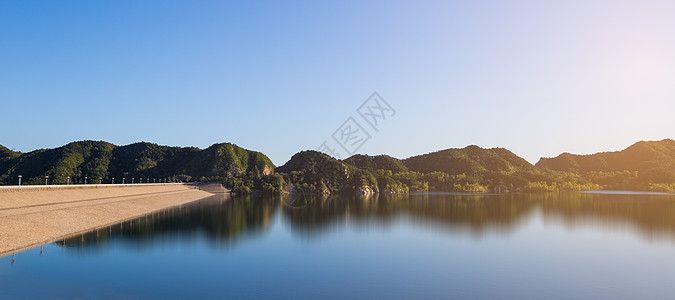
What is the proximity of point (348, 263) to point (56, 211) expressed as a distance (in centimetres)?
4390

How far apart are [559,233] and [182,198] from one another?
102 m

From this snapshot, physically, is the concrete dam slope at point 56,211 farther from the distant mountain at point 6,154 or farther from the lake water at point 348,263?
the distant mountain at point 6,154

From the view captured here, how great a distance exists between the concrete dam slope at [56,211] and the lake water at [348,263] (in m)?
2.47

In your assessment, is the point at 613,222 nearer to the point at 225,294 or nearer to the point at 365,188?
the point at 225,294

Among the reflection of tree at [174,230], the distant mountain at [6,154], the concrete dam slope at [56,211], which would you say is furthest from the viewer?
the distant mountain at [6,154]

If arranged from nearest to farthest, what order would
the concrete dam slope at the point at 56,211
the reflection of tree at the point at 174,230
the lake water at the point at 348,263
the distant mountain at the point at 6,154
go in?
the lake water at the point at 348,263
the concrete dam slope at the point at 56,211
the reflection of tree at the point at 174,230
the distant mountain at the point at 6,154

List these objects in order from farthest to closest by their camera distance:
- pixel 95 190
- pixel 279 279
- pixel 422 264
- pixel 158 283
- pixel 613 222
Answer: pixel 95 190 < pixel 613 222 < pixel 422 264 < pixel 279 279 < pixel 158 283

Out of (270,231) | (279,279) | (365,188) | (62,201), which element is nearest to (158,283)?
(279,279)

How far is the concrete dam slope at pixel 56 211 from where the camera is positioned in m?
40.5

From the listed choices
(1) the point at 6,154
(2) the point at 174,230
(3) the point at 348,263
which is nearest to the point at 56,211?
(2) the point at 174,230

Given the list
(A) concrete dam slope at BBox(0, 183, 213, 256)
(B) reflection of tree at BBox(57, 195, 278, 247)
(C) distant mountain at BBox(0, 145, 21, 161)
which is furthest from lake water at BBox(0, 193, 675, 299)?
(C) distant mountain at BBox(0, 145, 21, 161)

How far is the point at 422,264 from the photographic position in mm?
36031

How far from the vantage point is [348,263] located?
36.5 meters

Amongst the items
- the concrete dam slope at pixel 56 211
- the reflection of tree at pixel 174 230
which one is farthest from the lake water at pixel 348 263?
the concrete dam slope at pixel 56 211
